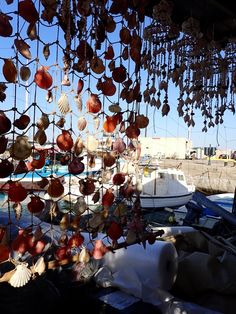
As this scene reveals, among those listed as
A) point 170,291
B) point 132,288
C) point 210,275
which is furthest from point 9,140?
point 210,275

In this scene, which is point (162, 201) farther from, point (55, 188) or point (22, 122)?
point (22, 122)

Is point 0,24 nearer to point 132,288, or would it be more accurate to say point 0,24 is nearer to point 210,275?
point 132,288

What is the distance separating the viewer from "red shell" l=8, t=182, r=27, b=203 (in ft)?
2.54

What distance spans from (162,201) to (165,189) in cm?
67

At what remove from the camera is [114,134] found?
0.99 m

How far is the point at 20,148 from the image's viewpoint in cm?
76

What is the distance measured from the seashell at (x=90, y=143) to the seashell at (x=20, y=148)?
18 centimetres

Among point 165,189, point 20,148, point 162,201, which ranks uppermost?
point 20,148

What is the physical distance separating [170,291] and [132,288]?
0.98 feet

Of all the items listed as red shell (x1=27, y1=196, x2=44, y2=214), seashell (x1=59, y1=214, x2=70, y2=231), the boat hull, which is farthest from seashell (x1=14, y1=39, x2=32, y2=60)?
the boat hull

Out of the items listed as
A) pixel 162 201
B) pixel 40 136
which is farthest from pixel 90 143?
pixel 162 201

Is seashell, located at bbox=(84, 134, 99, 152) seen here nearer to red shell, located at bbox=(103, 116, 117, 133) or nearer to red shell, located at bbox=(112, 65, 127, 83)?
red shell, located at bbox=(103, 116, 117, 133)

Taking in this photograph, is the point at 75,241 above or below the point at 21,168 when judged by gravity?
below

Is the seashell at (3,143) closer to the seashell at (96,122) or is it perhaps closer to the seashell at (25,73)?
the seashell at (25,73)
